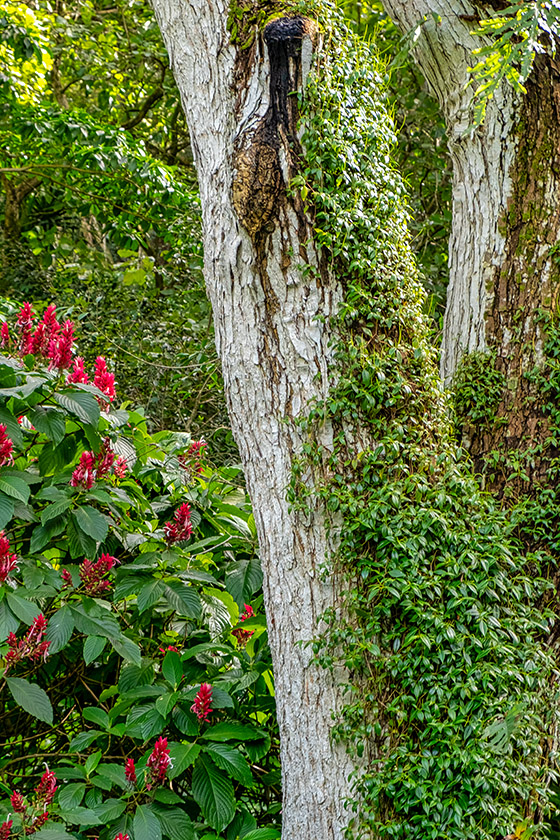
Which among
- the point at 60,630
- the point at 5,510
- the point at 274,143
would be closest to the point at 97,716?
the point at 60,630

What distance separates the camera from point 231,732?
6.54ft

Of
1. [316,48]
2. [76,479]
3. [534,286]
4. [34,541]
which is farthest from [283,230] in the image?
[34,541]

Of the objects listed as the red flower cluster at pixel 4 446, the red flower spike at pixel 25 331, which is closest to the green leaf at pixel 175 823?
the red flower cluster at pixel 4 446

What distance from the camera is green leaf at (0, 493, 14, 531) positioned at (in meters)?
1.93

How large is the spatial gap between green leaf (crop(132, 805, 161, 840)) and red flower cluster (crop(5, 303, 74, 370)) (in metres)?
1.25

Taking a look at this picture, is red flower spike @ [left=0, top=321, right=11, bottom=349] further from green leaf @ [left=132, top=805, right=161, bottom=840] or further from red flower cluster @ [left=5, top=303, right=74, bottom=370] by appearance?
green leaf @ [left=132, top=805, right=161, bottom=840]

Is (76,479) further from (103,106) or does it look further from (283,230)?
(103,106)

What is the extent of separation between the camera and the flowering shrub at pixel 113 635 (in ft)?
6.18

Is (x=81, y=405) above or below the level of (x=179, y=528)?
above

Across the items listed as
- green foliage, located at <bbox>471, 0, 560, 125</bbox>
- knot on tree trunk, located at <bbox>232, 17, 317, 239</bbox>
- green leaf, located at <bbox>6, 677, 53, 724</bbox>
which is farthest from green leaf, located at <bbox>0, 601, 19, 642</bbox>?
green foliage, located at <bbox>471, 0, 560, 125</bbox>

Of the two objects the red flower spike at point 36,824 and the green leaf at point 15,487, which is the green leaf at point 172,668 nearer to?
the red flower spike at point 36,824

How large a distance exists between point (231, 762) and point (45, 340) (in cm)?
136

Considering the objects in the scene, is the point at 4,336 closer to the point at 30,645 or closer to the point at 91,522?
the point at 91,522

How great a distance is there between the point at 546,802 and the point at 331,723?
56 cm
